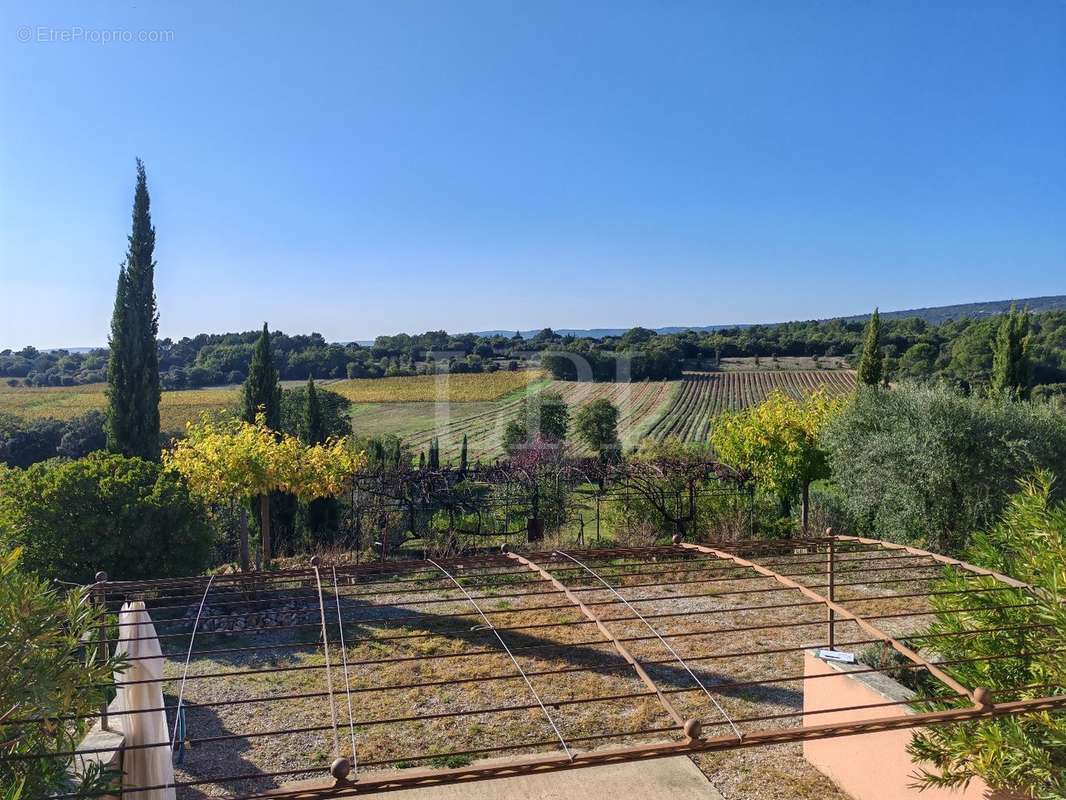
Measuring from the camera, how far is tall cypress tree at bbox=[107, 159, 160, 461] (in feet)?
52.9

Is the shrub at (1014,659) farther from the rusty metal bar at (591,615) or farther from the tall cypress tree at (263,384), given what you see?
the tall cypress tree at (263,384)

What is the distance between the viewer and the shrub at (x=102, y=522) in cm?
865

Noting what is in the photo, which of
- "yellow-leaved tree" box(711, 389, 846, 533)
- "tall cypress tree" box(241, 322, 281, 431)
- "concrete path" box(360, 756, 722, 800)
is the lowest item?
"concrete path" box(360, 756, 722, 800)

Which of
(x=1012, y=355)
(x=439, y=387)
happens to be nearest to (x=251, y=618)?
(x=1012, y=355)

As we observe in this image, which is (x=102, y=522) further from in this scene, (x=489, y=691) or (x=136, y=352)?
(x=136, y=352)

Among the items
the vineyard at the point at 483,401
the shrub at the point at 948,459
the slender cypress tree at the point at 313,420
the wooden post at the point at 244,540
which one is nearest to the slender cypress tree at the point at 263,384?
the slender cypress tree at the point at 313,420

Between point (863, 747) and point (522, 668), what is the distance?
11.3ft

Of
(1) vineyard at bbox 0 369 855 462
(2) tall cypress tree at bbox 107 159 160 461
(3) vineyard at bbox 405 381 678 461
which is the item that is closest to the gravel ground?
(2) tall cypress tree at bbox 107 159 160 461

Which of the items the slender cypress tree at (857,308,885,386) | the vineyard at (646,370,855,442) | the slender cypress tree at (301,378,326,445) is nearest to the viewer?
the slender cypress tree at (301,378,326,445)

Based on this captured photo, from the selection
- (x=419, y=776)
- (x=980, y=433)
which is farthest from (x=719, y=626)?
(x=419, y=776)

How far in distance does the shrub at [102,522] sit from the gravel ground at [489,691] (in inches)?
54.9

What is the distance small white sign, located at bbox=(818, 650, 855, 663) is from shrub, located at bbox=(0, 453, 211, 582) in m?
8.25

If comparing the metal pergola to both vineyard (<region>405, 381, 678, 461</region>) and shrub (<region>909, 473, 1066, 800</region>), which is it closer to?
shrub (<region>909, 473, 1066, 800</region>)

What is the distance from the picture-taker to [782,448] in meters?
13.6
